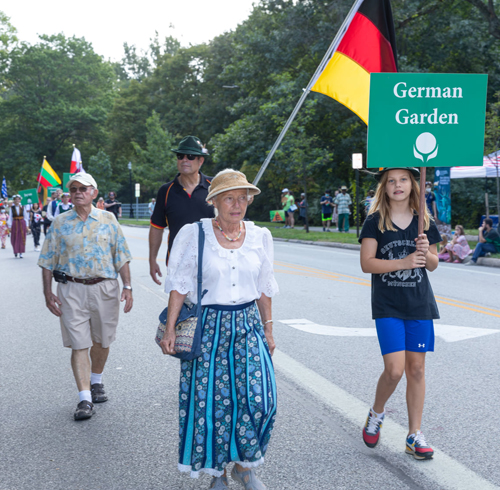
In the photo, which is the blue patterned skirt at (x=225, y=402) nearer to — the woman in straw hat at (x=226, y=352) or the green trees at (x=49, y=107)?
the woman in straw hat at (x=226, y=352)

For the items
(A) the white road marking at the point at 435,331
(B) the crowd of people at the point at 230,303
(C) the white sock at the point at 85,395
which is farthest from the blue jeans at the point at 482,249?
(C) the white sock at the point at 85,395

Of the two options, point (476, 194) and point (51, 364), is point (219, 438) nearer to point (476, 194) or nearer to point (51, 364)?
point (51, 364)

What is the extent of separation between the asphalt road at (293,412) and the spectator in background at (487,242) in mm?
7902

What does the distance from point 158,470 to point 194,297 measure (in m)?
1.08

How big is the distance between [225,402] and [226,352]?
250 millimetres

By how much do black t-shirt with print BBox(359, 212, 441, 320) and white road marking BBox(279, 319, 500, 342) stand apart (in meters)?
3.48


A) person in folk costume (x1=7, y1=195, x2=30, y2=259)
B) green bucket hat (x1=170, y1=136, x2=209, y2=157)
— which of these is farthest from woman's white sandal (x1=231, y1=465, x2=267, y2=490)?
person in folk costume (x1=7, y1=195, x2=30, y2=259)

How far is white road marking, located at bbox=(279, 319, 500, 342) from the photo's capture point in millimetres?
7402

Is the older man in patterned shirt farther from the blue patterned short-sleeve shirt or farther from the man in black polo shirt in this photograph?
the man in black polo shirt

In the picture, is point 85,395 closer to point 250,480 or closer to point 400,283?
point 250,480

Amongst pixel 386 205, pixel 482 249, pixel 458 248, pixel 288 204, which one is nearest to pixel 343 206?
pixel 288 204

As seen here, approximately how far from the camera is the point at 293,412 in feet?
15.6

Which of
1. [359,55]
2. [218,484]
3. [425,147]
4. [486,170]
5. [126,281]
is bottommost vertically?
[218,484]

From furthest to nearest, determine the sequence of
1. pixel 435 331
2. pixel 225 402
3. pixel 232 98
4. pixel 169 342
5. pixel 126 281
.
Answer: pixel 232 98 < pixel 435 331 < pixel 126 281 < pixel 169 342 < pixel 225 402
